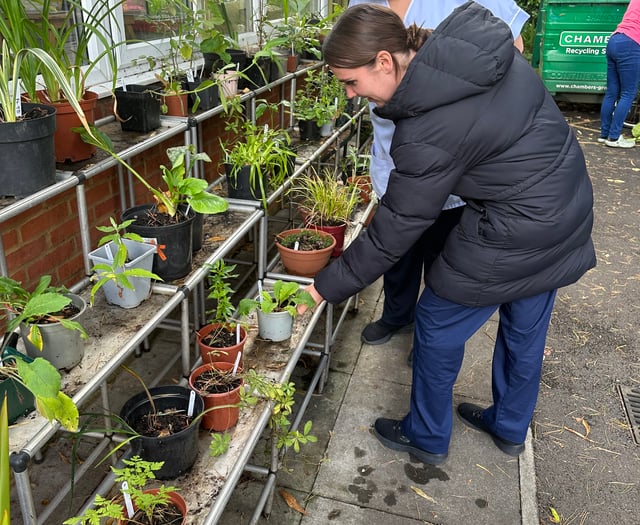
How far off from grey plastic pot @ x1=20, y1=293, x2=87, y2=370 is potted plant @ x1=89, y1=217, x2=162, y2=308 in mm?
235

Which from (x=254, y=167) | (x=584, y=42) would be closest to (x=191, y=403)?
(x=254, y=167)

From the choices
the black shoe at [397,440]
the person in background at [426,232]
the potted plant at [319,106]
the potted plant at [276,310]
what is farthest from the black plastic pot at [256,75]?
the black shoe at [397,440]

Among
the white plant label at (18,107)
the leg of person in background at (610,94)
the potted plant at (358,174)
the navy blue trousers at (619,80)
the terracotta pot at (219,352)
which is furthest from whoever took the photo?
the leg of person in background at (610,94)

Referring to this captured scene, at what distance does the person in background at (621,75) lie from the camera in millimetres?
6594

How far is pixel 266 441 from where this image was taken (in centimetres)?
270

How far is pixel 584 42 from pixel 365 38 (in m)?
7.64

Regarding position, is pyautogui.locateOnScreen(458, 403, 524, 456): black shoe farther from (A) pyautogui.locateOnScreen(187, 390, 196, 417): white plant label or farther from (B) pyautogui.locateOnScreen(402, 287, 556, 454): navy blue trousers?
(A) pyautogui.locateOnScreen(187, 390, 196, 417): white plant label

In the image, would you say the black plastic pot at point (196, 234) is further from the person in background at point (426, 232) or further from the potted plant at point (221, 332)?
the person in background at point (426, 232)

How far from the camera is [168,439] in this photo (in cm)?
177

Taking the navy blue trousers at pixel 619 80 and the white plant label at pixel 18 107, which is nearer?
the white plant label at pixel 18 107

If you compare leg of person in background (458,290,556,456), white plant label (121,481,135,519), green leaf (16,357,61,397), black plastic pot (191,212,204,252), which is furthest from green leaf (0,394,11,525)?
leg of person in background (458,290,556,456)

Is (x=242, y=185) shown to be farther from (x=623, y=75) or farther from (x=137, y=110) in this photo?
(x=623, y=75)

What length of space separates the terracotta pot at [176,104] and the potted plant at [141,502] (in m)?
1.43

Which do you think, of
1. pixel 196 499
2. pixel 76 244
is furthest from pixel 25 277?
pixel 196 499
